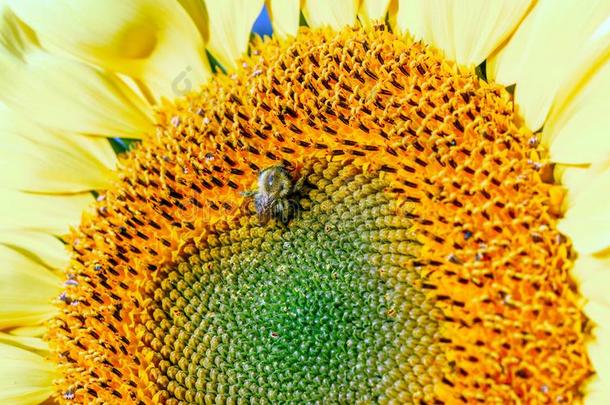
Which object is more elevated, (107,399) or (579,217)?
(579,217)

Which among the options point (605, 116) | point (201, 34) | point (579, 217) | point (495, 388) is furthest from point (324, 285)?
point (201, 34)

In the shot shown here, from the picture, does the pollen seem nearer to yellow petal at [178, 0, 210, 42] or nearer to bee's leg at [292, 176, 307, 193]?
bee's leg at [292, 176, 307, 193]

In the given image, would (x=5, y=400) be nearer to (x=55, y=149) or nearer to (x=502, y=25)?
(x=55, y=149)

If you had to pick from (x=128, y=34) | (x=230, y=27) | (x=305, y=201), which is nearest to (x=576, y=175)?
(x=305, y=201)

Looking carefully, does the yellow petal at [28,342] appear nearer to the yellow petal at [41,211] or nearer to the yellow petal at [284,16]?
the yellow petal at [41,211]

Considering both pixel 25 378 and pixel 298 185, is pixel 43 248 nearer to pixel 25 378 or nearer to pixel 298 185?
pixel 25 378

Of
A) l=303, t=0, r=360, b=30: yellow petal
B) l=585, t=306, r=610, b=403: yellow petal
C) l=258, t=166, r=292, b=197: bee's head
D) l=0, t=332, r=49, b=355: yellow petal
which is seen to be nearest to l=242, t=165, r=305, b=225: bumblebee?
l=258, t=166, r=292, b=197: bee's head
